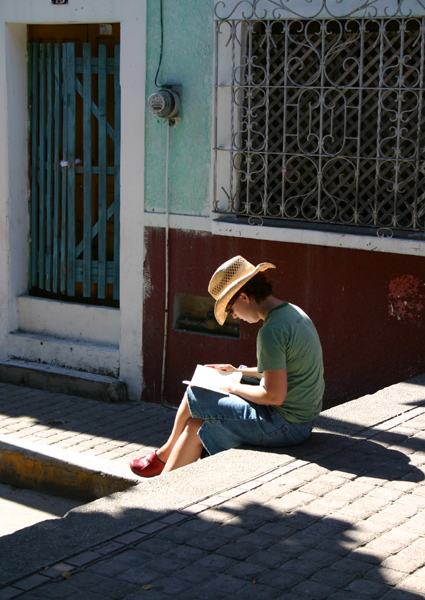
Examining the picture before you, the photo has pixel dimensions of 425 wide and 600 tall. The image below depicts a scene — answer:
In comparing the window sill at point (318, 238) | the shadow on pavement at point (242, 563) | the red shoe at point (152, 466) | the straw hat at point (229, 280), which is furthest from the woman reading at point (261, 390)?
the window sill at point (318, 238)

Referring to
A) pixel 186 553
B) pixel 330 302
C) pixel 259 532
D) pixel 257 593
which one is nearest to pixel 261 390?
pixel 259 532

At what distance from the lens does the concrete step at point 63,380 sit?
823cm

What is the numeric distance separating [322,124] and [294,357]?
8.90 feet

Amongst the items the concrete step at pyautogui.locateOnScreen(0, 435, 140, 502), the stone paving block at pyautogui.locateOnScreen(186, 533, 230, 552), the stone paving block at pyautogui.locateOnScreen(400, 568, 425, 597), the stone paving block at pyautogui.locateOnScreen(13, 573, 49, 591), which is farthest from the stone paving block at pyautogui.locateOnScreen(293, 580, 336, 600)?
the concrete step at pyautogui.locateOnScreen(0, 435, 140, 502)

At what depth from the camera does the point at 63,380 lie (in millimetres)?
8430

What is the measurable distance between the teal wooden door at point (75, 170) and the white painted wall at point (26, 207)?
16cm

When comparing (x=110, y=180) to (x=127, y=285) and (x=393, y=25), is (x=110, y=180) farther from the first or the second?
(x=393, y=25)

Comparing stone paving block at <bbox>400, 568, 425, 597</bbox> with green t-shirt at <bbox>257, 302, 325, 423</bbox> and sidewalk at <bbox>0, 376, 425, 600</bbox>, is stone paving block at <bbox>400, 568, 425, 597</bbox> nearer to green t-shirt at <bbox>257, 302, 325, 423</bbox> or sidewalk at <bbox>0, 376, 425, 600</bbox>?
sidewalk at <bbox>0, 376, 425, 600</bbox>

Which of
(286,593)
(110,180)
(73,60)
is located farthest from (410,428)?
(73,60)

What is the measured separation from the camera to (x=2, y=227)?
8836 millimetres

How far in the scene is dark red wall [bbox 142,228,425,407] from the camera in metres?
6.70

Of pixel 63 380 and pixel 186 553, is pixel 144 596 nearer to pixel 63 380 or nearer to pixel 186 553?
pixel 186 553

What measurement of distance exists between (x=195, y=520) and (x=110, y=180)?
5.23 m

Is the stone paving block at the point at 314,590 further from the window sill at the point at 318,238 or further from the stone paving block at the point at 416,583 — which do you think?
the window sill at the point at 318,238
